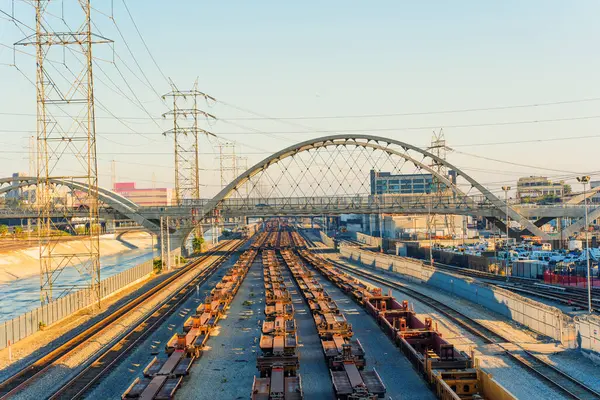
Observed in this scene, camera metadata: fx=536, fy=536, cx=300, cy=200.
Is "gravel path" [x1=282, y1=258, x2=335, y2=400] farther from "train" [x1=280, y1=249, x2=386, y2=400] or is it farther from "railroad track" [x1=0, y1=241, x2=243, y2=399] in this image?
"railroad track" [x1=0, y1=241, x2=243, y2=399]

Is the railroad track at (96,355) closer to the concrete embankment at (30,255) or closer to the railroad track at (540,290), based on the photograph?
the railroad track at (540,290)

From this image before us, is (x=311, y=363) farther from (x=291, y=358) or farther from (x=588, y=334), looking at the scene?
(x=588, y=334)

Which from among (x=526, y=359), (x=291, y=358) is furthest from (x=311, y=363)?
(x=526, y=359)

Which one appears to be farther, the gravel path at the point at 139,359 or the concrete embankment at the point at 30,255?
the concrete embankment at the point at 30,255

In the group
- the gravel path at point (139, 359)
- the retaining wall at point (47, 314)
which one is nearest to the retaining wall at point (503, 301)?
the gravel path at point (139, 359)

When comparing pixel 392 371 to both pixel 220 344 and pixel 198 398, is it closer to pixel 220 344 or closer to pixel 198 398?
pixel 198 398

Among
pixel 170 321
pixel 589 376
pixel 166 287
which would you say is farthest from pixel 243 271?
pixel 589 376
